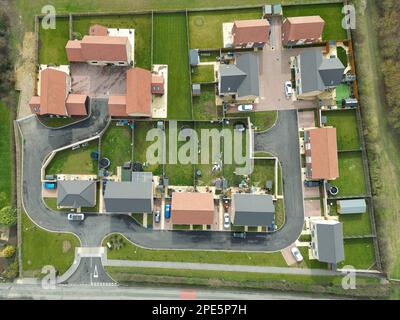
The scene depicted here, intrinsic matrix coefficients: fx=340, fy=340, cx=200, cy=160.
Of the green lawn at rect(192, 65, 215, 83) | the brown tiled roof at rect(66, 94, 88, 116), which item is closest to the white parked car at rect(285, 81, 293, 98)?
the green lawn at rect(192, 65, 215, 83)

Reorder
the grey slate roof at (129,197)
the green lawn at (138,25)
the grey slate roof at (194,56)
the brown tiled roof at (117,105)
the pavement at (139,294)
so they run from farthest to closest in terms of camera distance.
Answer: the green lawn at (138,25), the grey slate roof at (194,56), the pavement at (139,294), the brown tiled roof at (117,105), the grey slate roof at (129,197)

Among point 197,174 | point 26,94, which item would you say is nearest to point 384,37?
point 197,174

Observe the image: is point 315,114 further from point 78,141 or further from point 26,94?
point 26,94

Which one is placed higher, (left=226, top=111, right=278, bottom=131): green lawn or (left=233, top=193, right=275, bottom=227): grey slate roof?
(left=226, top=111, right=278, bottom=131): green lawn

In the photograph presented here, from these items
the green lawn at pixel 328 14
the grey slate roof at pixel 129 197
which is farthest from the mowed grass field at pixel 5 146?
the green lawn at pixel 328 14

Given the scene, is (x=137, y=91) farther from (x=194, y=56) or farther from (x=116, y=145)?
(x=194, y=56)

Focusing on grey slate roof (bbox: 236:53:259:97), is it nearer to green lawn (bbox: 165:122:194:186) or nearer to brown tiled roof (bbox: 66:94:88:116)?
green lawn (bbox: 165:122:194:186)

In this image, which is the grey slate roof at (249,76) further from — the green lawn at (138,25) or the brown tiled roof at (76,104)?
the brown tiled roof at (76,104)
